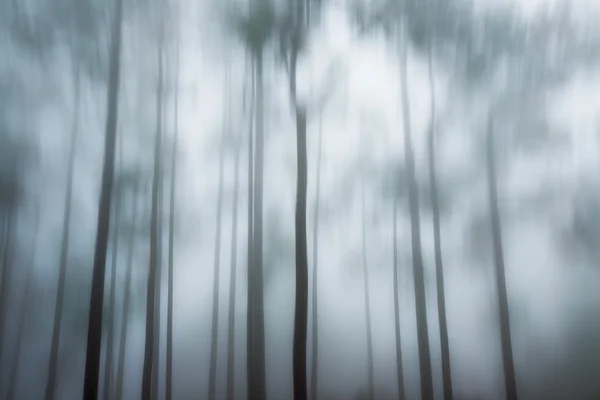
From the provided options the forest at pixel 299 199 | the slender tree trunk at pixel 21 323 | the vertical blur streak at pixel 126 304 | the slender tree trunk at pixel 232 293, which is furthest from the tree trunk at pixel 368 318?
the slender tree trunk at pixel 21 323

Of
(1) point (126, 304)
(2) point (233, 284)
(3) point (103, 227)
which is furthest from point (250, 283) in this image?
(3) point (103, 227)

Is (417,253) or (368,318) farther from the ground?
(417,253)

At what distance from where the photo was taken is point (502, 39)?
2.08m

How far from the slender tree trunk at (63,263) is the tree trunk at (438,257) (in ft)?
4.16

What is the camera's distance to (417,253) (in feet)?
6.32

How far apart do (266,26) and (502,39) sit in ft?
A: 2.91

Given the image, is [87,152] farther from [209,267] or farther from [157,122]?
[209,267]

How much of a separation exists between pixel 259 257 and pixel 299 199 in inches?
9.8

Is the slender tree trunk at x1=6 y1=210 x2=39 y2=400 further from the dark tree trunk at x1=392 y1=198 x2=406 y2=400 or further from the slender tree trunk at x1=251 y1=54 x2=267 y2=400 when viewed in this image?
the dark tree trunk at x1=392 y1=198 x2=406 y2=400

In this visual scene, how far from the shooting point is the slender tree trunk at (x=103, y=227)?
1.80 meters

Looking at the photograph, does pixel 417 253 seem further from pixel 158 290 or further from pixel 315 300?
pixel 158 290

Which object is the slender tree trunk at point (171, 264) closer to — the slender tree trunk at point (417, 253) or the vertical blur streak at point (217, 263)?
the vertical blur streak at point (217, 263)

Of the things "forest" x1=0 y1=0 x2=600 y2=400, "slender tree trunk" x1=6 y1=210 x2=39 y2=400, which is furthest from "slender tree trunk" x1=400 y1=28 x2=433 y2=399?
"slender tree trunk" x1=6 y1=210 x2=39 y2=400

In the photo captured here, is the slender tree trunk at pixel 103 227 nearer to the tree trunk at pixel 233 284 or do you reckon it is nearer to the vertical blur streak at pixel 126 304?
the vertical blur streak at pixel 126 304
